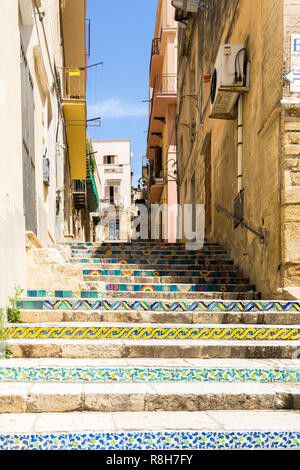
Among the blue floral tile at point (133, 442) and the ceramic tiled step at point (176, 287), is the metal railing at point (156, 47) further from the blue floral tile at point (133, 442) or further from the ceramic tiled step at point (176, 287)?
the blue floral tile at point (133, 442)

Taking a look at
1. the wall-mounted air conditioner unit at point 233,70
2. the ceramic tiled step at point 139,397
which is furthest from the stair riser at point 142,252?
the ceramic tiled step at point 139,397

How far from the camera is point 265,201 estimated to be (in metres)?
6.59

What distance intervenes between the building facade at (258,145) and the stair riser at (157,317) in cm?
83

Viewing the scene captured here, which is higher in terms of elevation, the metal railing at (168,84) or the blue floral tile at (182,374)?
the metal railing at (168,84)

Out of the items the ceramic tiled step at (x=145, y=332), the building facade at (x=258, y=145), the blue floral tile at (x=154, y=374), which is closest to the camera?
the blue floral tile at (x=154, y=374)

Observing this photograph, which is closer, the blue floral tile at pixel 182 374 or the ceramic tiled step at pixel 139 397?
the ceramic tiled step at pixel 139 397

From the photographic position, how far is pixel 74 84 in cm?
1664

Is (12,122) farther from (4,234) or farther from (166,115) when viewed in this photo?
(166,115)

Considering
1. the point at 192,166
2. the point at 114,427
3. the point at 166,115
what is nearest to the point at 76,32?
the point at 166,115

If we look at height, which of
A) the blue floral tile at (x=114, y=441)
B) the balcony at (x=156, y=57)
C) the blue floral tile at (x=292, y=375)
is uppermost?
the balcony at (x=156, y=57)

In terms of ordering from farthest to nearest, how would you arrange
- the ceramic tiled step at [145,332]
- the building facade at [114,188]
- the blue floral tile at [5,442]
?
1. the building facade at [114,188]
2. the ceramic tiled step at [145,332]
3. the blue floral tile at [5,442]

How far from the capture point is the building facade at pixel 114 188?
43344 mm

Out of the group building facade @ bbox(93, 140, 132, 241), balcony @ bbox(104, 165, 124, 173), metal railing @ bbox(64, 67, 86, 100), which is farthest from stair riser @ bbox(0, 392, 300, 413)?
balcony @ bbox(104, 165, 124, 173)

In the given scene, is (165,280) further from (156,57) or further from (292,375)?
(156,57)
